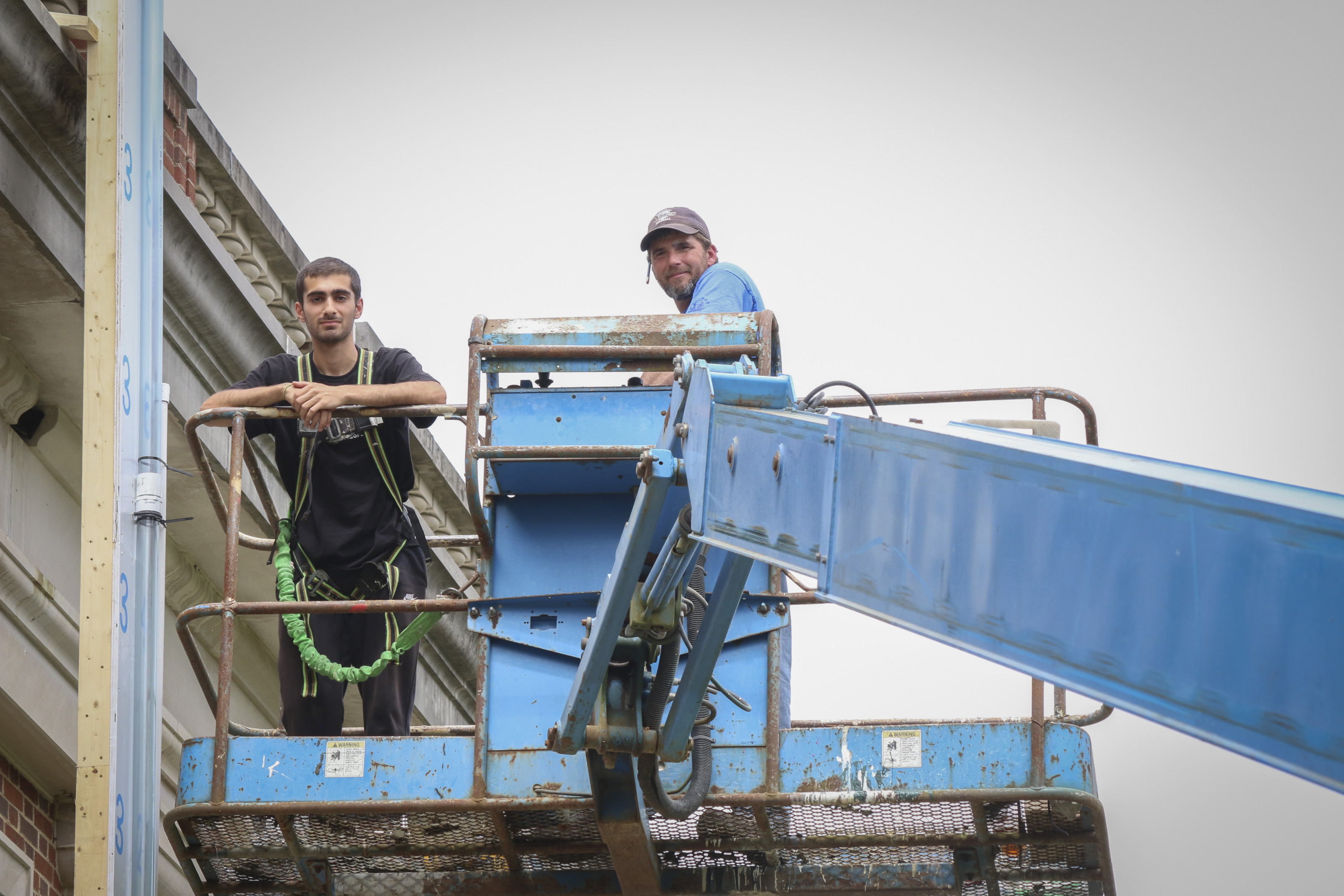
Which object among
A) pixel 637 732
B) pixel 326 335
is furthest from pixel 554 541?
pixel 326 335

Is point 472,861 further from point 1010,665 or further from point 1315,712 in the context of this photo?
point 1315,712

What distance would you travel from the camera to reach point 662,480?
4.86 metres

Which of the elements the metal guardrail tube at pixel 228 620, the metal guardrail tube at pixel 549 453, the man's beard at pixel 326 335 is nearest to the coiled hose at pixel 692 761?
the metal guardrail tube at pixel 549 453

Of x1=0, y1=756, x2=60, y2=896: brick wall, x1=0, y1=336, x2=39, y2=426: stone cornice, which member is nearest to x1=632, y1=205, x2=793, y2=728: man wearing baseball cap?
x1=0, y1=336, x2=39, y2=426: stone cornice

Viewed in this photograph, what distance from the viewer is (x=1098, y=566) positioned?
119 inches

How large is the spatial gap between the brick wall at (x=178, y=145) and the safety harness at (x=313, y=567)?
2.88m

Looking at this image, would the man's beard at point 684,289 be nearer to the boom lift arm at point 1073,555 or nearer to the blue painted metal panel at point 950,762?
the blue painted metal panel at point 950,762

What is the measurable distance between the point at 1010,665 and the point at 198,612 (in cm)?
450

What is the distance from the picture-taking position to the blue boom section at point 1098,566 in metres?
2.62

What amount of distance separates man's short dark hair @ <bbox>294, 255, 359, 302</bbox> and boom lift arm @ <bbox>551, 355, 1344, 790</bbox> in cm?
355

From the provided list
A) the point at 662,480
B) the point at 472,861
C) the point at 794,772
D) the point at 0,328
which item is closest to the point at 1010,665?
the point at 662,480

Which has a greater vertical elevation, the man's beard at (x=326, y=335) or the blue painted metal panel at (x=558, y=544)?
the man's beard at (x=326, y=335)

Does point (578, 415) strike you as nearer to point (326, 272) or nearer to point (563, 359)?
point (563, 359)

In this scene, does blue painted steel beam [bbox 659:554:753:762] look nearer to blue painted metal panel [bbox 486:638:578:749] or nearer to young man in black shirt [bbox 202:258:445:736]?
blue painted metal panel [bbox 486:638:578:749]
